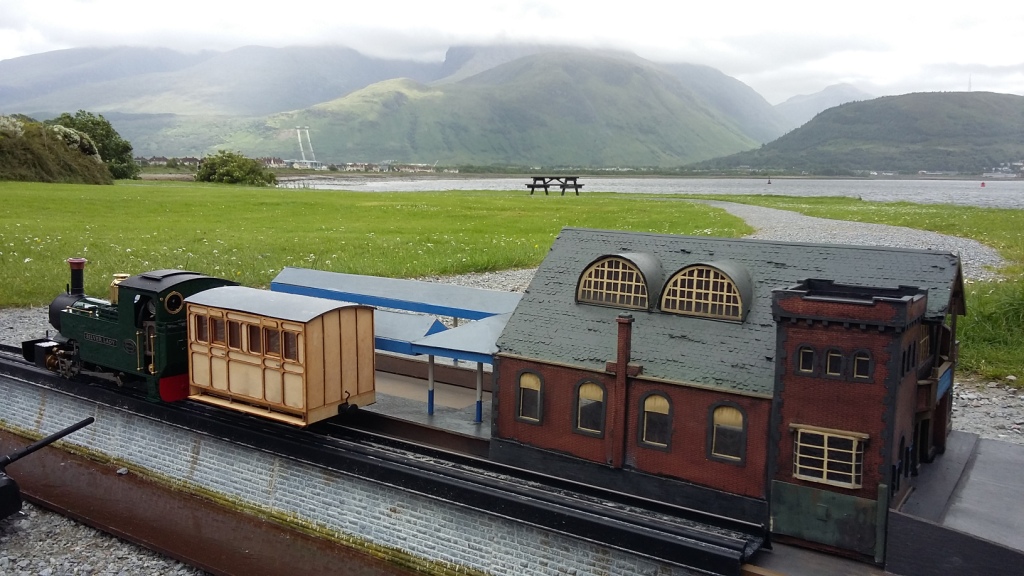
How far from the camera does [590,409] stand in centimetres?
1094

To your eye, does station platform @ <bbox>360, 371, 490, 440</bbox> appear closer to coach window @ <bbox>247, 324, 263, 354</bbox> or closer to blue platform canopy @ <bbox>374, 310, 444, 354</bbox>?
blue platform canopy @ <bbox>374, 310, 444, 354</bbox>

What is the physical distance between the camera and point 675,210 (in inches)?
2781

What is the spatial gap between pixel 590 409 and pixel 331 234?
40824mm

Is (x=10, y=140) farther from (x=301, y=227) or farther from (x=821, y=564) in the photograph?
(x=821, y=564)

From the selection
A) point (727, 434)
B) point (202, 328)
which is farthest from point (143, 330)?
point (727, 434)

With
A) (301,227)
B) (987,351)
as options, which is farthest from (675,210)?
(987,351)

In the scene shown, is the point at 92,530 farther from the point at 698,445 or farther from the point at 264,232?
the point at 264,232

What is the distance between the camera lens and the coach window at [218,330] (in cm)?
1344

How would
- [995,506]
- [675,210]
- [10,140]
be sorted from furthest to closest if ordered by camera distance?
[10,140] → [675,210] → [995,506]

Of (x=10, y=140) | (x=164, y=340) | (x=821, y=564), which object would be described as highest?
(x=10, y=140)

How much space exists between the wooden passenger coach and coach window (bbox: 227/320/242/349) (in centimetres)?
2

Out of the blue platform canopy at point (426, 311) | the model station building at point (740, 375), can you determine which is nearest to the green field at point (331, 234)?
the model station building at point (740, 375)

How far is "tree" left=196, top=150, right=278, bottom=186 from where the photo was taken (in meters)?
107

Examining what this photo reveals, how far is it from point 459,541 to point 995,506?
7275 mm
